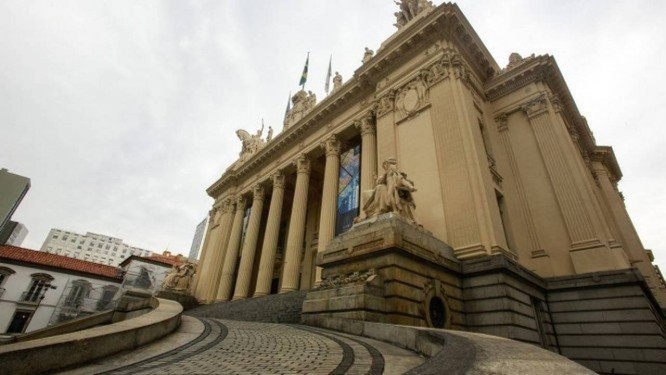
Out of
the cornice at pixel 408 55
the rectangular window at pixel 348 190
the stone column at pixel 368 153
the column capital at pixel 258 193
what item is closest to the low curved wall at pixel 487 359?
the rectangular window at pixel 348 190

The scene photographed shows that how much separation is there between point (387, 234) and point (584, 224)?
857 cm

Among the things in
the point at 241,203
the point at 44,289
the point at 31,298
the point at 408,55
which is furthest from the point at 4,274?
the point at 408,55

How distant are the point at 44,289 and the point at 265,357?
106 ft

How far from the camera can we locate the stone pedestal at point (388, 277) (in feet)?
24.2

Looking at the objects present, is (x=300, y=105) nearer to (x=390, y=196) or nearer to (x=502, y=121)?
(x=502, y=121)

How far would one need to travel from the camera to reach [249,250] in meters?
21.8

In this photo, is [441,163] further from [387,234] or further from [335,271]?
[335,271]

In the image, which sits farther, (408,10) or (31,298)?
(31,298)

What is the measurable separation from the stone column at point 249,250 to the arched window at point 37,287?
59.3 feet

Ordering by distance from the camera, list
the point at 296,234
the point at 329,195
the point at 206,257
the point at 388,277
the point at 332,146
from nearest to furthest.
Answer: the point at 388,277 < the point at 329,195 < the point at 296,234 < the point at 332,146 < the point at 206,257

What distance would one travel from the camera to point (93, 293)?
94.0 feet

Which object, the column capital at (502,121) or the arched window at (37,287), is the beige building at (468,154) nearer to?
the column capital at (502,121)

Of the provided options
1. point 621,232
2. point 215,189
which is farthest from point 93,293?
point 621,232

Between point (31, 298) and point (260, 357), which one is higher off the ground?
point (31, 298)
